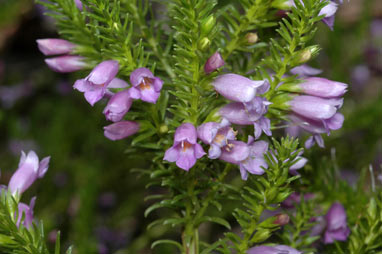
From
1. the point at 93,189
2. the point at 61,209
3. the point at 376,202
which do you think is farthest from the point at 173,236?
the point at 376,202

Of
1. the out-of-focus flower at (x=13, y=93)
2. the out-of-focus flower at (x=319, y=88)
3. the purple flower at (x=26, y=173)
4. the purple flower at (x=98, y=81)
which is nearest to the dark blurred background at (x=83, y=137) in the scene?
the out-of-focus flower at (x=13, y=93)

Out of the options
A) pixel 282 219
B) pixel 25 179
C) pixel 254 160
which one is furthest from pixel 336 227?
pixel 25 179

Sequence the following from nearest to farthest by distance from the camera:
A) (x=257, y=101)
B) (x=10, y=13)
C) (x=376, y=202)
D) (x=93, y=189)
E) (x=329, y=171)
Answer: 1. (x=257, y=101)
2. (x=376, y=202)
3. (x=329, y=171)
4. (x=93, y=189)
5. (x=10, y=13)

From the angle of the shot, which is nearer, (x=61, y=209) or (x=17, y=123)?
(x=61, y=209)

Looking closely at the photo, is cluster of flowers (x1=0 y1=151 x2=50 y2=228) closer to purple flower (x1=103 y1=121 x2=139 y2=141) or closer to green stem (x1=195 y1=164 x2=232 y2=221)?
purple flower (x1=103 y1=121 x2=139 y2=141)

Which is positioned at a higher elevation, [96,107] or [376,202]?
[376,202]

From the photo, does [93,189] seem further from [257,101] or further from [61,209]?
[257,101]

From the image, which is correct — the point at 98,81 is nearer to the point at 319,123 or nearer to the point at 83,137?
the point at 319,123

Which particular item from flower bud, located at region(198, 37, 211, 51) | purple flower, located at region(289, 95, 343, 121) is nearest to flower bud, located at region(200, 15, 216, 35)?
flower bud, located at region(198, 37, 211, 51)
